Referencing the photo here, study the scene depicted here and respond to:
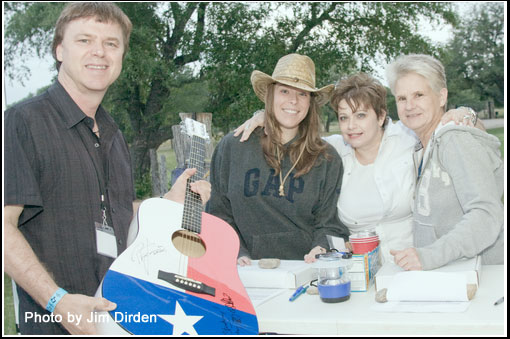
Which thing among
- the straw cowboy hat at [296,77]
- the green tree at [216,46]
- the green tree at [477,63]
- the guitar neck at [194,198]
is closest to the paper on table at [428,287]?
the guitar neck at [194,198]

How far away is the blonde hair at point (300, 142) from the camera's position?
10.4 feet

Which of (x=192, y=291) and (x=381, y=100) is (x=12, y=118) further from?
(x=381, y=100)

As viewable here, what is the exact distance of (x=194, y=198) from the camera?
2.42 m

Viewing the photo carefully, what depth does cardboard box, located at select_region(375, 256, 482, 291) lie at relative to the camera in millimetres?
2061

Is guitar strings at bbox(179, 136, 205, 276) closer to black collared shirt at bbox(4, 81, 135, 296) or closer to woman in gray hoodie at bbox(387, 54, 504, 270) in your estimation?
black collared shirt at bbox(4, 81, 135, 296)

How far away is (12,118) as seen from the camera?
6.30 feet

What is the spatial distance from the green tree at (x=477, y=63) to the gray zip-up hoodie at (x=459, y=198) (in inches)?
1045

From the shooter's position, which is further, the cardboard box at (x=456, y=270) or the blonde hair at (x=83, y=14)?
the blonde hair at (x=83, y=14)

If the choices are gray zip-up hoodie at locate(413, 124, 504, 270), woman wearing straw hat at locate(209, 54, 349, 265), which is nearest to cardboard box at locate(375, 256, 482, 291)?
gray zip-up hoodie at locate(413, 124, 504, 270)

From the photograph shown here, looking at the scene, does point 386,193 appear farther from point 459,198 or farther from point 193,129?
point 193,129

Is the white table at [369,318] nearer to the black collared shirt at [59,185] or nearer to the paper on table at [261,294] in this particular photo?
the paper on table at [261,294]

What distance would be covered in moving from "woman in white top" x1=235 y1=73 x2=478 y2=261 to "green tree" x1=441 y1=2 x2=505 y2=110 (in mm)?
26097

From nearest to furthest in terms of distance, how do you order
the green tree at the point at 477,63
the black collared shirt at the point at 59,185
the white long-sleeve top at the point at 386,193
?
1. the black collared shirt at the point at 59,185
2. the white long-sleeve top at the point at 386,193
3. the green tree at the point at 477,63
